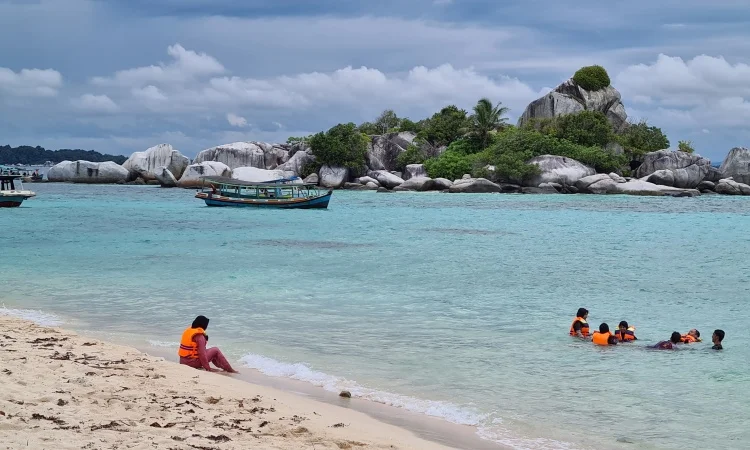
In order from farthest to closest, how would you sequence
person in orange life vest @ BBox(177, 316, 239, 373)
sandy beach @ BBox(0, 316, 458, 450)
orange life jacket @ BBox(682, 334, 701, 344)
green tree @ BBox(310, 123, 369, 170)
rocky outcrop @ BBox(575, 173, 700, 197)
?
green tree @ BBox(310, 123, 369, 170) < rocky outcrop @ BBox(575, 173, 700, 197) < orange life jacket @ BBox(682, 334, 701, 344) < person in orange life vest @ BBox(177, 316, 239, 373) < sandy beach @ BBox(0, 316, 458, 450)

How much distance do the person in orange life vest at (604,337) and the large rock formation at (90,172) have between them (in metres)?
69.6

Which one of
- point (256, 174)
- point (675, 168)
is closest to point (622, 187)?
point (675, 168)

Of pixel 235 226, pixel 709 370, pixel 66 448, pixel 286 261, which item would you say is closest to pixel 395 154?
pixel 235 226

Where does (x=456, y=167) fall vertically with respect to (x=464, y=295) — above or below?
above

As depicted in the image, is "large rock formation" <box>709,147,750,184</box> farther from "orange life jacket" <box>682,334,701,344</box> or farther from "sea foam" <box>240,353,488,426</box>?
"sea foam" <box>240,353,488,426</box>

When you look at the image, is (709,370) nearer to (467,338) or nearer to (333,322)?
(467,338)

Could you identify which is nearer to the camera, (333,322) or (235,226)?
(333,322)

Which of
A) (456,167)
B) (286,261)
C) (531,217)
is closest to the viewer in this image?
(286,261)

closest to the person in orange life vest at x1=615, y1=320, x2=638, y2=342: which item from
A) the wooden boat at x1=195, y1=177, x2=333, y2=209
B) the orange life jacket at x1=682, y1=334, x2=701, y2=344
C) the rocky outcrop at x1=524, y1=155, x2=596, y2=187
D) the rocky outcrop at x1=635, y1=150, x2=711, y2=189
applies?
the orange life jacket at x1=682, y1=334, x2=701, y2=344

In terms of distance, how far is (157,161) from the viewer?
233ft

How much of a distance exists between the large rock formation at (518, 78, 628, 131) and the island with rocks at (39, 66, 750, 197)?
9cm

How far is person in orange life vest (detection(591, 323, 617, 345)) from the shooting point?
33.9 feet

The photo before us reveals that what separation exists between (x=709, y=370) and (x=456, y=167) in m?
53.8

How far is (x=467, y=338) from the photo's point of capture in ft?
35.4
